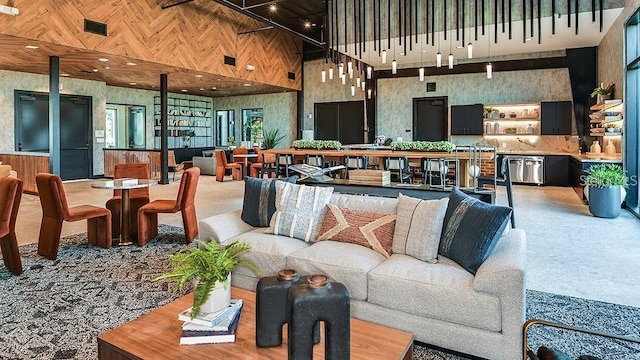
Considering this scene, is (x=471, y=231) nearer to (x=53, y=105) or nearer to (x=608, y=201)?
(x=608, y=201)

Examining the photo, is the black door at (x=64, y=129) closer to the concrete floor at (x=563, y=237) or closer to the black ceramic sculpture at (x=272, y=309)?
the concrete floor at (x=563, y=237)

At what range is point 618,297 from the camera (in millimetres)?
3330

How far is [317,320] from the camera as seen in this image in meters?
1.54

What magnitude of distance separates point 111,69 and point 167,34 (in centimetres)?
194

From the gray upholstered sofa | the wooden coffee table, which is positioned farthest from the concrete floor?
the wooden coffee table

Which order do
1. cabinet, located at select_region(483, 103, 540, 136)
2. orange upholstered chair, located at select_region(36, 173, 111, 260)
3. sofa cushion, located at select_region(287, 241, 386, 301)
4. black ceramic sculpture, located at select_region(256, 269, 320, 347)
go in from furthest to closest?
cabinet, located at select_region(483, 103, 540, 136) < orange upholstered chair, located at select_region(36, 173, 111, 260) < sofa cushion, located at select_region(287, 241, 386, 301) < black ceramic sculpture, located at select_region(256, 269, 320, 347)

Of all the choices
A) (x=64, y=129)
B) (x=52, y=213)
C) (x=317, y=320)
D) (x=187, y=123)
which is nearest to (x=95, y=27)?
(x=64, y=129)

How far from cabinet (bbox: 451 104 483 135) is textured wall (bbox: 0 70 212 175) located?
33.6ft

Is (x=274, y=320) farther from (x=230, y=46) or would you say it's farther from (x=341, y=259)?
(x=230, y=46)

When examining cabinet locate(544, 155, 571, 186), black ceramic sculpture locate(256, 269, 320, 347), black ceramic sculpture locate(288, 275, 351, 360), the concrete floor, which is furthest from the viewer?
cabinet locate(544, 155, 571, 186)

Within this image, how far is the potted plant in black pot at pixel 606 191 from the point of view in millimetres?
6449

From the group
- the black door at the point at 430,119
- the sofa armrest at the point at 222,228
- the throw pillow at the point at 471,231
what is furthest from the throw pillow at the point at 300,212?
the black door at the point at 430,119

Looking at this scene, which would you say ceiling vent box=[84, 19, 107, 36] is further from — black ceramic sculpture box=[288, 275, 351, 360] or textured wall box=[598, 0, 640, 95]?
textured wall box=[598, 0, 640, 95]

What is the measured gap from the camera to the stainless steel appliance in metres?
10.5
